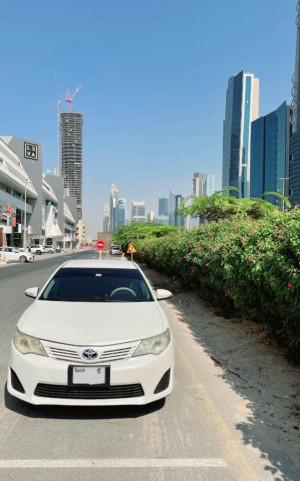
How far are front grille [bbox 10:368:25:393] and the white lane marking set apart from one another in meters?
0.67

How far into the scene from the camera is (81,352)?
10.8 ft

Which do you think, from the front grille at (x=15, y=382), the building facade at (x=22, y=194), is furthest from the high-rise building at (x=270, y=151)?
the front grille at (x=15, y=382)

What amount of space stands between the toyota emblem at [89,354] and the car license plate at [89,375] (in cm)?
8

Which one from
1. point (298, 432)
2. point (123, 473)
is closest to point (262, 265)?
point (298, 432)

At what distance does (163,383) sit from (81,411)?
32.8 inches

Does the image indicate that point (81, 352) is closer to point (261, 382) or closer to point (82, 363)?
point (82, 363)

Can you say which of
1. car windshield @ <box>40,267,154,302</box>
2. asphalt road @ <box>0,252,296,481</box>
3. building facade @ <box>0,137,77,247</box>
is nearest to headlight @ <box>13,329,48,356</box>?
asphalt road @ <box>0,252,296,481</box>

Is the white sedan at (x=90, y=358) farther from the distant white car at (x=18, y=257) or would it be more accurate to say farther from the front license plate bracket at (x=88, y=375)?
the distant white car at (x=18, y=257)

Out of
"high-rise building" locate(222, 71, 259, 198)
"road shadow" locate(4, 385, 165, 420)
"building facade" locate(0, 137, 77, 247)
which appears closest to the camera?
"road shadow" locate(4, 385, 165, 420)

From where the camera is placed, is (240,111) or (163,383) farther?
(240,111)

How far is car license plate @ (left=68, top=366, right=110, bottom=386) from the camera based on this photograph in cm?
325

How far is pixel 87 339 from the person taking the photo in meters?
3.38

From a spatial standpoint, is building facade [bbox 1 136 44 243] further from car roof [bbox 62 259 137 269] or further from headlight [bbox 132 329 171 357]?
headlight [bbox 132 329 171 357]

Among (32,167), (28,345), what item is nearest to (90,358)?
(28,345)
